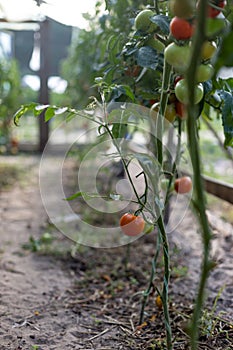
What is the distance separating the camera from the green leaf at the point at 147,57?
1056mm

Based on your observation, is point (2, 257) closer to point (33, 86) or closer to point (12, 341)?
point (12, 341)

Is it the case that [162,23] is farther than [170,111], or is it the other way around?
[170,111]

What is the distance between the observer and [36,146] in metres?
6.43

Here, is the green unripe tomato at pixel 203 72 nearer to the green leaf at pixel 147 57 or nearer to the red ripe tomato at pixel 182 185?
the green leaf at pixel 147 57

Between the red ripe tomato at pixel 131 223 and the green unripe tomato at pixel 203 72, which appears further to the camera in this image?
the red ripe tomato at pixel 131 223

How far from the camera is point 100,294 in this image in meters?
1.70

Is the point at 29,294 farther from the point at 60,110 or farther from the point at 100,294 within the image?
the point at 60,110

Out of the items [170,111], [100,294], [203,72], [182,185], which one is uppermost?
[203,72]

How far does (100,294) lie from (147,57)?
3.33ft

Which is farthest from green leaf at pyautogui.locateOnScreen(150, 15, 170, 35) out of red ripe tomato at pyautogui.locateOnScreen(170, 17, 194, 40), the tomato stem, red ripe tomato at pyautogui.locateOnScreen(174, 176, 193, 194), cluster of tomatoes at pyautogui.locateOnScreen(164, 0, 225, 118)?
red ripe tomato at pyautogui.locateOnScreen(174, 176, 193, 194)

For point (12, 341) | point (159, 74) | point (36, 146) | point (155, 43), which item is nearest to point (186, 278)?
point (12, 341)

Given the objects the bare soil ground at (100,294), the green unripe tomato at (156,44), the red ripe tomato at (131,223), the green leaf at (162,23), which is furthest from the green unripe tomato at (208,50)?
the bare soil ground at (100,294)

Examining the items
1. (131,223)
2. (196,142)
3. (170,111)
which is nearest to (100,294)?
(131,223)

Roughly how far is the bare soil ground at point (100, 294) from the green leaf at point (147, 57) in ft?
2.40
